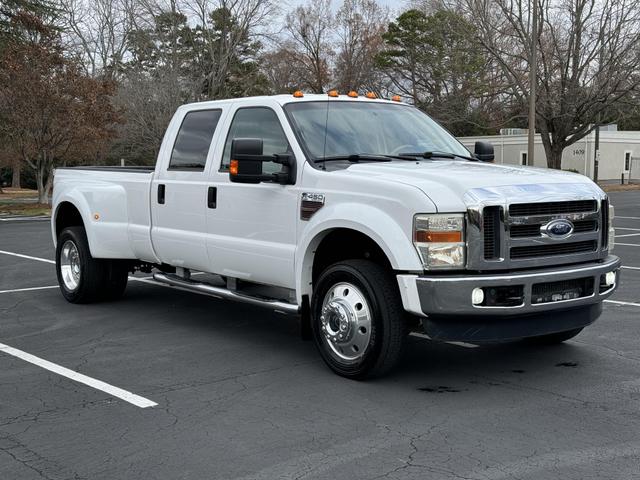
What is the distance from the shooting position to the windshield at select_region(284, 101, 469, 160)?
6609 mm

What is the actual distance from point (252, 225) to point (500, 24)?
34.3 meters

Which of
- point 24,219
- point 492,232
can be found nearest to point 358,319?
point 492,232

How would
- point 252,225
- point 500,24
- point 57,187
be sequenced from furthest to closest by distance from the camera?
point 500,24, point 57,187, point 252,225

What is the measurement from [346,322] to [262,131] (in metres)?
2.01

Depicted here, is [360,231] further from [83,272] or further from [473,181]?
[83,272]

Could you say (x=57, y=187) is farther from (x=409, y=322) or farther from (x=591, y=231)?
(x=591, y=231)

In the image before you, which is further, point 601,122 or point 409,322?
point 601,122

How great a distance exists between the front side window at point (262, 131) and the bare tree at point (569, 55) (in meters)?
30.5

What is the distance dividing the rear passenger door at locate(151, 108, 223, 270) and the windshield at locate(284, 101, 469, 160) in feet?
3.50

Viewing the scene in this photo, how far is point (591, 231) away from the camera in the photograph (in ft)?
19.3

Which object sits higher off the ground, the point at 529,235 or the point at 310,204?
the point at 310,204

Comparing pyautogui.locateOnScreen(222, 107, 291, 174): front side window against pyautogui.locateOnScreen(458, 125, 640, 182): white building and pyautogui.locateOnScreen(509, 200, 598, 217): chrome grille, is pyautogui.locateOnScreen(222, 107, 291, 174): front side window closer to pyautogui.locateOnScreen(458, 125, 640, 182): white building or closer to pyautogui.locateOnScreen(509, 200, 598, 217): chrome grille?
pyautogui.locateOnScreen(509, 200, 598, 217): chrome grille

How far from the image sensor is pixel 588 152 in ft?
198

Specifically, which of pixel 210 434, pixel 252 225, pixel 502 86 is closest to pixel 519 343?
pixel 252 225
